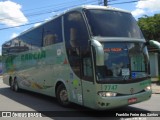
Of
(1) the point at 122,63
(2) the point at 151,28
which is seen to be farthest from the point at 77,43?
(2) the point at 151,28

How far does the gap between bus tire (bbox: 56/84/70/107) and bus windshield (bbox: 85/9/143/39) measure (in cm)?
305

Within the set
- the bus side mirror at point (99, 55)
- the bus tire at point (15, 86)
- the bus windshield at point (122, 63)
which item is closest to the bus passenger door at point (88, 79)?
the bus windshield at point (122, 63)

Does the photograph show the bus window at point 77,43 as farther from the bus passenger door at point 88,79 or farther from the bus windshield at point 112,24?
the bus windshield at point 112,24

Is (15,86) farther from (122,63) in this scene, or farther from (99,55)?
(99,55)

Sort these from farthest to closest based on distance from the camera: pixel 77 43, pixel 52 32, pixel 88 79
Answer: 1. pixel 52 32
2. pixel 77 43
3. pixel 88 79

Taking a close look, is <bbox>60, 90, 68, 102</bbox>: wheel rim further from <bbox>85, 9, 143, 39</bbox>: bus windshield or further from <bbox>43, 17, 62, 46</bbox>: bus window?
<bbox>85, 9, 143, 39</bbox>: bus windshield

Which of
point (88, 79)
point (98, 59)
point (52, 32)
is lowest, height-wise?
point (88, 79)

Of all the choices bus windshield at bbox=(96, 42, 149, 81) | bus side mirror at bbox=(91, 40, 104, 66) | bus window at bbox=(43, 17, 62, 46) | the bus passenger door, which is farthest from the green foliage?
bus side mirror at bbox=(91, 40, 104, 66)

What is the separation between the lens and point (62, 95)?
11953 mm

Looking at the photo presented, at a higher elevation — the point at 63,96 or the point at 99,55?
the point at 99,55

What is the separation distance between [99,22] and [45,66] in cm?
459

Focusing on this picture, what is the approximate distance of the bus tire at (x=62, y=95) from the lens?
11703mm

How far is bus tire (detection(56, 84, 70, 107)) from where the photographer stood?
11703mm

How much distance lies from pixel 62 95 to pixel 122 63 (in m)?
3.35
